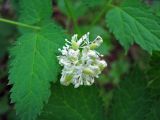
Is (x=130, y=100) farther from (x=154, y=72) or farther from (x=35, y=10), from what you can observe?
(x=35, y=10)

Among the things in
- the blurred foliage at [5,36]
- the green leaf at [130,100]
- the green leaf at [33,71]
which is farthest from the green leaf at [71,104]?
the blurred foliage at [5,36]

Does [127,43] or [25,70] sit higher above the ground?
[127,43]

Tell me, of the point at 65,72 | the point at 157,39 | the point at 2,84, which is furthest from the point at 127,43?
the point at 2,84

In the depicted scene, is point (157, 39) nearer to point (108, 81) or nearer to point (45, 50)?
point (45, 50)

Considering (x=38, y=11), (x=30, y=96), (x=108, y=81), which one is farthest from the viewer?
(x=108, y=81)

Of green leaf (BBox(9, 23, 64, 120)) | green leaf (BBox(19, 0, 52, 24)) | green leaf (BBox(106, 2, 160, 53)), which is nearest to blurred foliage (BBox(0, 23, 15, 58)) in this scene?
green leaf (BBox(19, 0, 52, 24))

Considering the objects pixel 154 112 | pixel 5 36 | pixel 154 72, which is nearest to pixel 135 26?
pixel 154 72

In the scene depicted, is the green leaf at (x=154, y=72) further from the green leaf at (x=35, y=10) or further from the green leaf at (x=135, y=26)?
the green leaf at (x=35, y=10)
